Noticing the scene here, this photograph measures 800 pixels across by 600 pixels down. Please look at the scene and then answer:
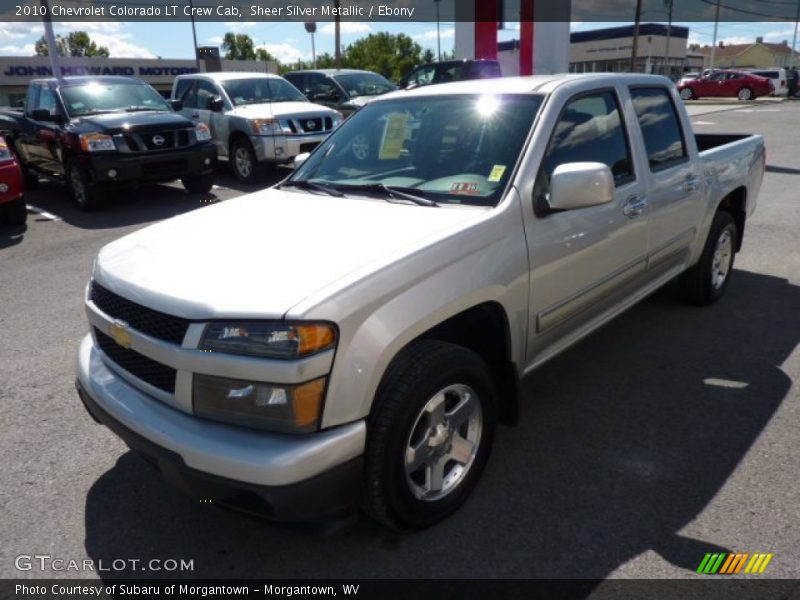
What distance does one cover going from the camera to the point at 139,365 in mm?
2498

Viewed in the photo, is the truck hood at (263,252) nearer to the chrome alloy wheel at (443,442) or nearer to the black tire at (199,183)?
the chrome alloy wheel at (443,442)

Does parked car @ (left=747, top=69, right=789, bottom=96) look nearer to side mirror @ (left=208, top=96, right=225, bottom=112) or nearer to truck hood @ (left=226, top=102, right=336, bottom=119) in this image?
truck hood @ (left=226, top=102, right=336, bottom=119)

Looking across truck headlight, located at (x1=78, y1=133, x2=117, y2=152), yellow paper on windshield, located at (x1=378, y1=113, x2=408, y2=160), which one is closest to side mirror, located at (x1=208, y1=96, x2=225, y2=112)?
truck headlight, located at (x1=78, y1=133, x2=117, y2=152)

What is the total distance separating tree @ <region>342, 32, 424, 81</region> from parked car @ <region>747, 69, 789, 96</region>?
5601 cm

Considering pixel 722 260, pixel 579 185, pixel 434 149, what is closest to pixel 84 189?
pixel 434 149

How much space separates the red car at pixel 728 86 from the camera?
35344 millimetres

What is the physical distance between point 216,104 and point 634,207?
9436mm

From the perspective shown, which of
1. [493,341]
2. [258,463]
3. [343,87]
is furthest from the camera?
[343,87]

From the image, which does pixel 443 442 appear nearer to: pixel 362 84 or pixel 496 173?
pixel 496 173

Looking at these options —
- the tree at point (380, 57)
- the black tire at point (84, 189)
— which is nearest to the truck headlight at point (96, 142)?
the black tire at point (84, 189)

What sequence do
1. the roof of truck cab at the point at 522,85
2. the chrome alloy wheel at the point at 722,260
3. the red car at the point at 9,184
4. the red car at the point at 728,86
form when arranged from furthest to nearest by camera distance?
1. the red car at the point at 728,86
2. the red car at the point at 9,184
3. the chrome alloy wheel at the point at 722,260
4. the roof of truck cab at the point at 522,85

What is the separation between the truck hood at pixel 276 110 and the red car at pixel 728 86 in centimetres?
3187

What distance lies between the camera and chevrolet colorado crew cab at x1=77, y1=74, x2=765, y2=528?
2152 millimetres

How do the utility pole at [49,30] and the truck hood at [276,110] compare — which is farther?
the utility pole at [49,30]
